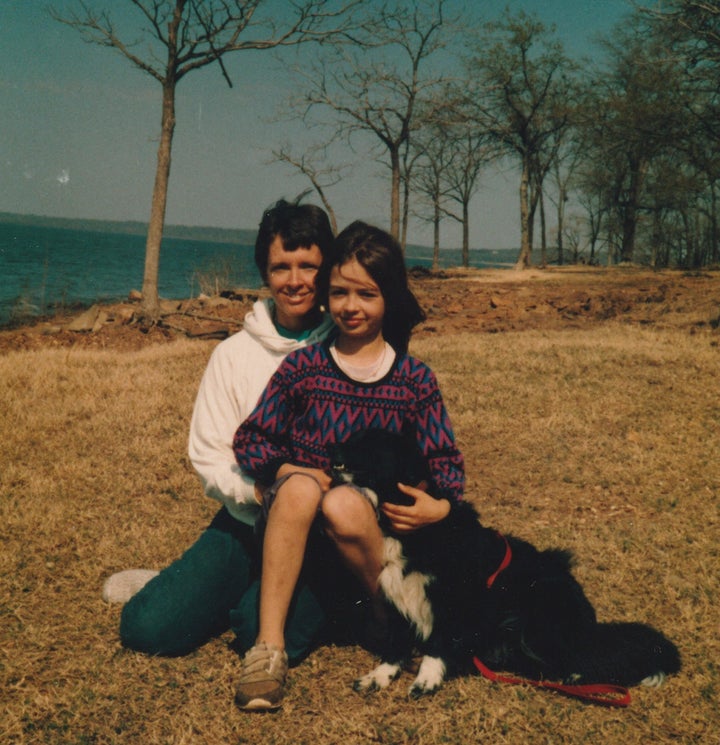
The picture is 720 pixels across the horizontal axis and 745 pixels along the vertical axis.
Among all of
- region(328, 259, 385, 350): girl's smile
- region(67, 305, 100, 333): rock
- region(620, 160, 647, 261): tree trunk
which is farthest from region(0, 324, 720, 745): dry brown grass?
region(620, 160, 647, 261): tree trunk

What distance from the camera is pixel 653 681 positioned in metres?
2.64

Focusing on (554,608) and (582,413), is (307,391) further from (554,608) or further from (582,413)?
(582,413)

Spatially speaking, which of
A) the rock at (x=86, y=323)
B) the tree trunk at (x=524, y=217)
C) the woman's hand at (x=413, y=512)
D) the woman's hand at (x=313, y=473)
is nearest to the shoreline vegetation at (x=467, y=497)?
the woman's hand at (x=413, y=512)

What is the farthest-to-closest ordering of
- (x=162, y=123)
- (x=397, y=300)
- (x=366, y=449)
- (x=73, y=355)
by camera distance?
(x=162, y=123) → (x=73, y=355) → (x=397, y=300) → (x=366, y=449)

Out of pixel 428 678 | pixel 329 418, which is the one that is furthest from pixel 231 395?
pixel 428 678

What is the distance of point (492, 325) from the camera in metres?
11.2

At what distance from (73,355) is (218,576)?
6.70 m

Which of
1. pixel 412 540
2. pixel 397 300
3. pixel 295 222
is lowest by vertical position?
pixel 412 540

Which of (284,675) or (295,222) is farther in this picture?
(295,222)

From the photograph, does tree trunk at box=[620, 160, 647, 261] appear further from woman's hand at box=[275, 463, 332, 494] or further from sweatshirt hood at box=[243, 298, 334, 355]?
woman's hand at box=[275, 463, 332, 494]

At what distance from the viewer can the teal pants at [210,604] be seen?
278 cm

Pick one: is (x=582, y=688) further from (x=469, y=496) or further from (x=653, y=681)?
(x=469, y=496)

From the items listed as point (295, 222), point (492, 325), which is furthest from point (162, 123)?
point (295, 222)

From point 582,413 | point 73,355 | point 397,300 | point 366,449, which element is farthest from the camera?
point 73,355
